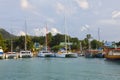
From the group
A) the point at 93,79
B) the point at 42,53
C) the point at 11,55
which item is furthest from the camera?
the point at 42,53

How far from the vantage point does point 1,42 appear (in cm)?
19938

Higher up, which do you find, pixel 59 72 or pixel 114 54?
pixel 114 54

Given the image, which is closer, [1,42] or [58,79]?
[58,79]

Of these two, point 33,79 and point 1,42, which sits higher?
point 1,42

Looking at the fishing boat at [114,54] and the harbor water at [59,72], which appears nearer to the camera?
the harbor water at [59,72]

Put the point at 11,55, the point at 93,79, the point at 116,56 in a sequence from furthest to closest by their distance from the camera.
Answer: the point at 11,55 < the point at 116,56 < the point at 93,79

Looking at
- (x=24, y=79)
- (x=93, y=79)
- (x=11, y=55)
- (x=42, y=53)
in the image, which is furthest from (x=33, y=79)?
(x=42, y=53)

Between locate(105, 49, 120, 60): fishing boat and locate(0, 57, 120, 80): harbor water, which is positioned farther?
locate(105, 49, 120, 60): fishing boat

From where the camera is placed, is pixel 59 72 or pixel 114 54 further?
pixel 114 54

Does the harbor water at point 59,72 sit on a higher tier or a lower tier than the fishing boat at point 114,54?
lower

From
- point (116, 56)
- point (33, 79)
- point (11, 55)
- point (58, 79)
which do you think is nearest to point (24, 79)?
point (33, 79)

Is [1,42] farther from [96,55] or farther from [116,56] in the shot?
[116,56]

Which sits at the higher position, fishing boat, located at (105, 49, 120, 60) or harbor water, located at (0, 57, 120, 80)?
fishing boat, located at (105, 49, 120, 60)

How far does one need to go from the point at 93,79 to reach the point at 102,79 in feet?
5.57
